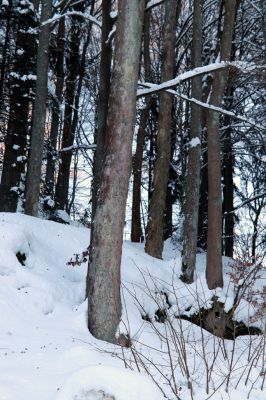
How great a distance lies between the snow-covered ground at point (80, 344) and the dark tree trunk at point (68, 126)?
23.7ft

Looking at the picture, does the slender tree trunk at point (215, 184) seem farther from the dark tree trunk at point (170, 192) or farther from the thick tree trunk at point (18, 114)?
the dark tree trunk at point (170, 192)

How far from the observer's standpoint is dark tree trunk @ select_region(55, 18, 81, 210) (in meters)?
16.0

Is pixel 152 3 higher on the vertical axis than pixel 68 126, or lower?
higher

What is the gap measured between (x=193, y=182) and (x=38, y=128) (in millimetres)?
3612

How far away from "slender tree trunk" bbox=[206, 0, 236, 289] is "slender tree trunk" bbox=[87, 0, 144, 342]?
12.5 ft

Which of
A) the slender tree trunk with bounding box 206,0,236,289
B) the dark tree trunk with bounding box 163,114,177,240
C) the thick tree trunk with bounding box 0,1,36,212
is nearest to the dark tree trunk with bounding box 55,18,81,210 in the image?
the thick tree trunk with bounding box 0,1,36,212

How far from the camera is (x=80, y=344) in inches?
200

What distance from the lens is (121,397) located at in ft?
11.2

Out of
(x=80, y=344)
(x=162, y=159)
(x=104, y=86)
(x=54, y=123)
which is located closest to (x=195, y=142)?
(x=162, y=159)

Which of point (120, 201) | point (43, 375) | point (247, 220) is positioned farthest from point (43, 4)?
point (247, 220)

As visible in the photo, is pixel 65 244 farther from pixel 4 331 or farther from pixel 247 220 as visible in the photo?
pixel 247 220

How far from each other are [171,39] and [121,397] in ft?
27.8

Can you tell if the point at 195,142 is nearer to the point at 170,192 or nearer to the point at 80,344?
the point at 80,344

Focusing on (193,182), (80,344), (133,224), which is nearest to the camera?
(80,344)
